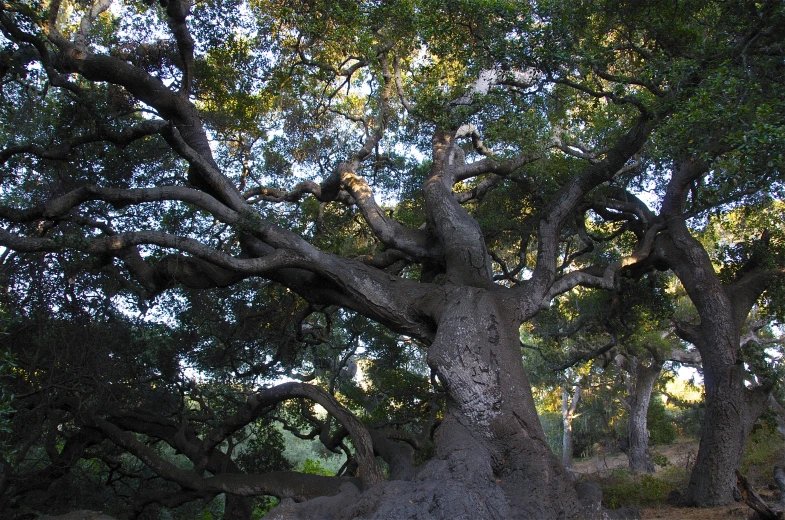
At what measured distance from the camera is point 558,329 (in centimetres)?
1462

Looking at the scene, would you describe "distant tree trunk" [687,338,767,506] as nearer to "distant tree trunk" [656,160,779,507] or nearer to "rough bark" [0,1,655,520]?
"distant tree trunk" [656,160,779,507]

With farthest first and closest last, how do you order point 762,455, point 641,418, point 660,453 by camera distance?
point 660,453 < point 641,418 < point 762,455

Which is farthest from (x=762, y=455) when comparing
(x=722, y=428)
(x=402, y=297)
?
(x=402, y=297)

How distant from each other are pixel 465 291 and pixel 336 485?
3.12 m

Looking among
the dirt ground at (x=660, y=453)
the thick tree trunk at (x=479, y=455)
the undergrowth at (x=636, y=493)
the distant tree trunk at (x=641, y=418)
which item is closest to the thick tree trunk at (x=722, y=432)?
the undergrowth at (x=636, y=493)

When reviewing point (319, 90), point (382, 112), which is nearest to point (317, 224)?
point (382, 112)

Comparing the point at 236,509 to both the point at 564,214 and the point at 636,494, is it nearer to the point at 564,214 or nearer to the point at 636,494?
the point at 636,494

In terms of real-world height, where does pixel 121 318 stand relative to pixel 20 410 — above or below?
above

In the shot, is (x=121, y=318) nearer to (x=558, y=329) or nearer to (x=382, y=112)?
(x=382, y=112)

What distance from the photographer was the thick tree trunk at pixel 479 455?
5227 millimetres

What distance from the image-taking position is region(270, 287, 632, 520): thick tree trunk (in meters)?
5.23

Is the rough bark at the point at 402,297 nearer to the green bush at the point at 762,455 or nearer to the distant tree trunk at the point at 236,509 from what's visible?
the distant tree trunk at the point at 236,509

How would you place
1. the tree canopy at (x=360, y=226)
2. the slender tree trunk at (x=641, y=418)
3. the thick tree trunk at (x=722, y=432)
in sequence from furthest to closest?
1. the slender tree trunk at (x=641, y=418)
2. the thick tree trunk at (x=722, y=432)
3. the tree canopy at (x=360, y=226)

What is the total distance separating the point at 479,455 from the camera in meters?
5.74
